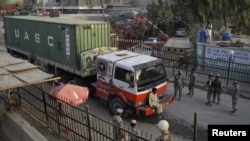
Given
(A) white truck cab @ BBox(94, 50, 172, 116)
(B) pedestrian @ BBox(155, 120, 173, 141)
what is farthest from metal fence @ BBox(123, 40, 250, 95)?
(B) pedestrian @ BBox(155, 120, 173, 141)

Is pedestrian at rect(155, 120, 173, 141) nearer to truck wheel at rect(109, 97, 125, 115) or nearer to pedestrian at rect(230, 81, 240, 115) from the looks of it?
truck wheel at rect(109, 97, 125, 115)

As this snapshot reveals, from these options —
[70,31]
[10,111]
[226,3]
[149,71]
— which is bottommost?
[10,111]

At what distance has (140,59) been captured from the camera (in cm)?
1125

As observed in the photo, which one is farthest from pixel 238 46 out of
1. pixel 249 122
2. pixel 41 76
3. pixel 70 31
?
pixel 41 76

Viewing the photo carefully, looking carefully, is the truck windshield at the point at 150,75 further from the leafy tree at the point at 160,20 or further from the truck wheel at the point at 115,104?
the leafy tree at the point at 160,20

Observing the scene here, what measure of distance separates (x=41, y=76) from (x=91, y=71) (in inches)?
171

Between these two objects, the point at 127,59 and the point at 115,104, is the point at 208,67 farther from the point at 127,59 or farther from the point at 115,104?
the point at 115,104

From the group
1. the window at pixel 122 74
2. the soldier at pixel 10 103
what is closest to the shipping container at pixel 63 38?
the window at pixel 122 74

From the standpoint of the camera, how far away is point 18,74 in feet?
30.9

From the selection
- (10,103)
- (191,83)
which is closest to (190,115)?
(191,83)

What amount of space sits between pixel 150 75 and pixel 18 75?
14.5 ft

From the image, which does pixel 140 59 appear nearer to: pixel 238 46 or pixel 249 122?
pixel 249 122

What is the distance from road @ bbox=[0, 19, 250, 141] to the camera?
10.2m

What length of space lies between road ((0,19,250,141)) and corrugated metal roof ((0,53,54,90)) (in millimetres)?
3376
